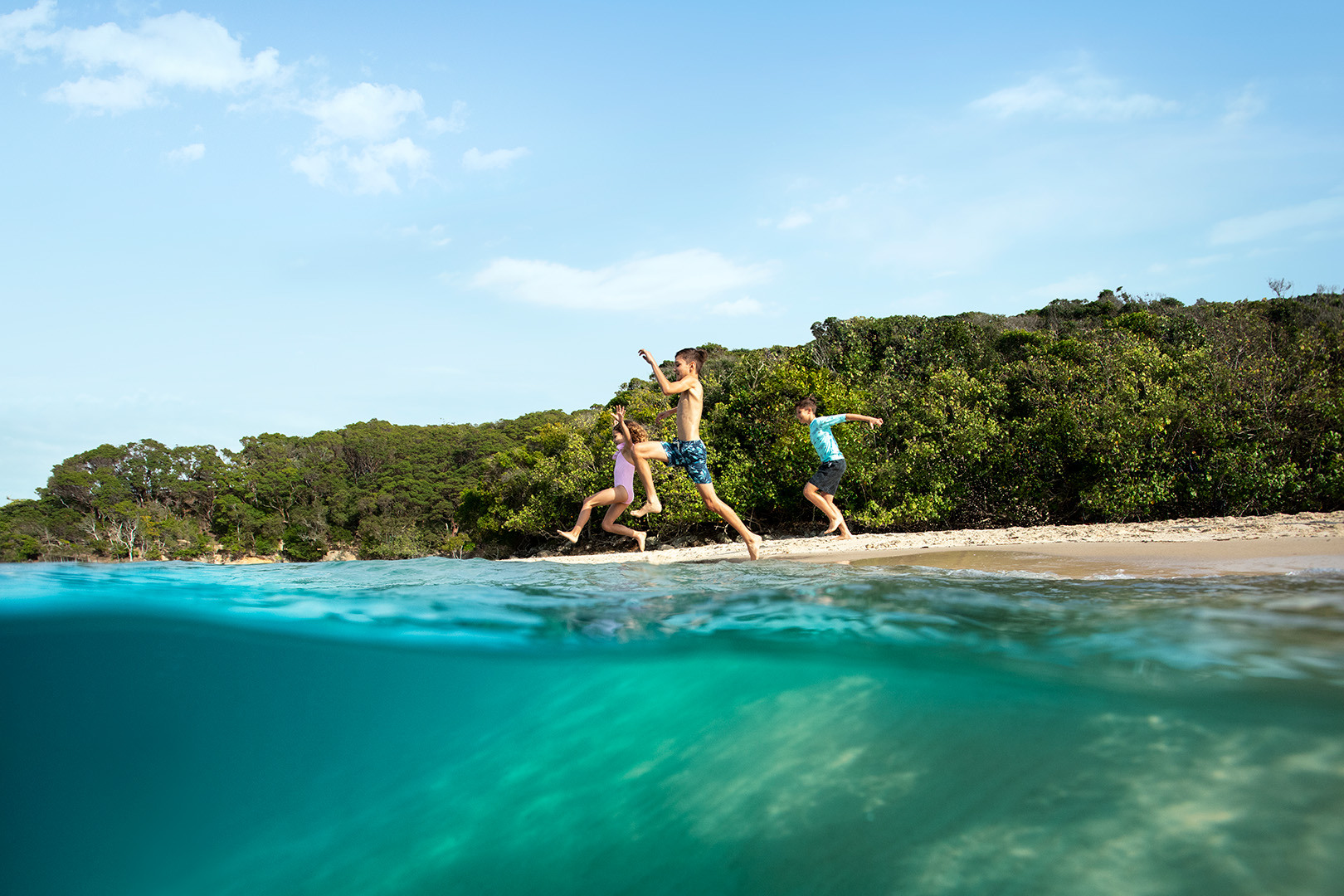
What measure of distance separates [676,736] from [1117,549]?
653 cm

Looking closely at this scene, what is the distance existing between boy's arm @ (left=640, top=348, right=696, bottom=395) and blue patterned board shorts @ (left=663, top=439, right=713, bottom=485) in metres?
0.68

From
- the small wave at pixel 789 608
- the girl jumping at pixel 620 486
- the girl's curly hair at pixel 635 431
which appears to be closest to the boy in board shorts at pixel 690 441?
the girl jumping at pixel 620 486

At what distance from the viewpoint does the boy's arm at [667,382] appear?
7.50 meters

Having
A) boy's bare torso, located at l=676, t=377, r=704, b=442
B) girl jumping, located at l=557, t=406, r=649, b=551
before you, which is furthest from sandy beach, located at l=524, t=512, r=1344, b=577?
boy's bare torso, located at l=676, t=377, r=704, b=442

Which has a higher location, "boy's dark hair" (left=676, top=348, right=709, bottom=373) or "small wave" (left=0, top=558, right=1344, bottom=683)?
"boy's dark hair" (left=676, top=348, right=709, bottom=373)

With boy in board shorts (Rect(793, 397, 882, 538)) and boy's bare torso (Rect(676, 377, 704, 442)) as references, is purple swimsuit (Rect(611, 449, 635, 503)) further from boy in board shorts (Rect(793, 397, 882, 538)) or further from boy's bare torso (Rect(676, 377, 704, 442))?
boy in board shorts (Rect(793, 397, 882, 538))

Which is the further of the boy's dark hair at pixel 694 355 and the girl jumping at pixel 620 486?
the girl jumping at pixel 620 486

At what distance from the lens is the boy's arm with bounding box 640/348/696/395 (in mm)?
7496

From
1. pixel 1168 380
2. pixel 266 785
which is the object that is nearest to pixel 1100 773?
pixel 266 785

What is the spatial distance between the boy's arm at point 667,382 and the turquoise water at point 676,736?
7.57 ft

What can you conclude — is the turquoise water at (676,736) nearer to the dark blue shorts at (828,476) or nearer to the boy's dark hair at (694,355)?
the boy's dark hair at (694,355)

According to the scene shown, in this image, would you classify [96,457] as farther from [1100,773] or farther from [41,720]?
[1100,773]

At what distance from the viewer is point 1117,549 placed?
319 inches

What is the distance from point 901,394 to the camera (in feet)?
58.4
